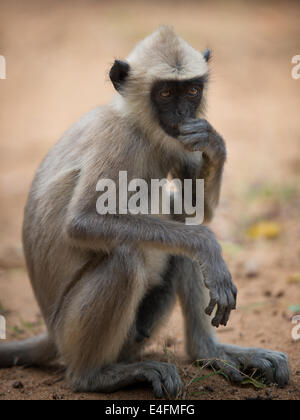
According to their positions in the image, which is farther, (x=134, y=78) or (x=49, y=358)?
(x=49, y=358)

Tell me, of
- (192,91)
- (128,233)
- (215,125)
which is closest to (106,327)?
(128,233)

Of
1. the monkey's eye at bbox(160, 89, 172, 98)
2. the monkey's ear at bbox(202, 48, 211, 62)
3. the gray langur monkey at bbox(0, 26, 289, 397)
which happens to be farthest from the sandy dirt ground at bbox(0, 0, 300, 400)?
→ the monkey's ear at bbox(202, 48, 211, 62)

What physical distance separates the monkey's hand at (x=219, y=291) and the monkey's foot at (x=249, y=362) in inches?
23.5

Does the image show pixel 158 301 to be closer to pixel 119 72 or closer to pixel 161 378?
pixel 161 378

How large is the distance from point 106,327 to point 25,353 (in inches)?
43.8

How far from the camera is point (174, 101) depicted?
4.57 meters

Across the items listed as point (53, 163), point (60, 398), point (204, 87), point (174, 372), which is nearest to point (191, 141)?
point (204, 87)

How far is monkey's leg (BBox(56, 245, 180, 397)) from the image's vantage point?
167 inches

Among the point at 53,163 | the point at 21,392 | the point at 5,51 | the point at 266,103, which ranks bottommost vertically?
the point at 21,392

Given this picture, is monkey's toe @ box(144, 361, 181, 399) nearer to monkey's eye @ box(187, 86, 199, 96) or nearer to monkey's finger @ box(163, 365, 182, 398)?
monkey's finger @ box(163, 365, 182, 398)

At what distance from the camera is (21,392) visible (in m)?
4.48

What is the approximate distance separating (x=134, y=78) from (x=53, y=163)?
0.92 m

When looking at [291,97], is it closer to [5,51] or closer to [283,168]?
[283,168]

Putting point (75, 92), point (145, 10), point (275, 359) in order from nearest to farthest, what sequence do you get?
point (275, 359), point (75, 92), point (145, 10)
